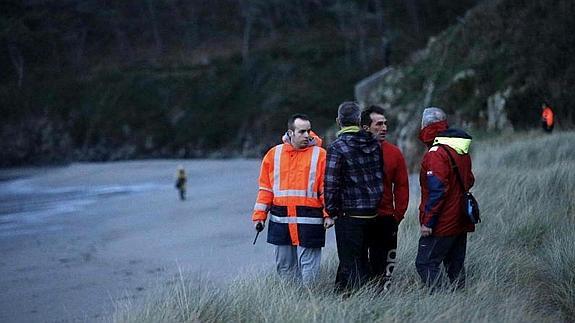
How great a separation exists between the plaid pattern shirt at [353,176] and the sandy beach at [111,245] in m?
1.69

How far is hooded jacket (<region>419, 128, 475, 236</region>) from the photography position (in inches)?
190

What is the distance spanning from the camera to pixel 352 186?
16.4 ft

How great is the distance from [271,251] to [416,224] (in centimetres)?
326

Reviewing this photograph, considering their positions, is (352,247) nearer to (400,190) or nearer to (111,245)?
(400,190)

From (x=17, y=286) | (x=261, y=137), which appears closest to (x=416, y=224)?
(x=17, y=286)

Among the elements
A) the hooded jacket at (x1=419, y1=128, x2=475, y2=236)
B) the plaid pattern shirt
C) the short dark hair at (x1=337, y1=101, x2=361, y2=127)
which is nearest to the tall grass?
the hooded jacket at (x1=419, y1=128, x2=475, y2=236)

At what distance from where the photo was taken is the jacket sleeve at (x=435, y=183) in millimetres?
4789

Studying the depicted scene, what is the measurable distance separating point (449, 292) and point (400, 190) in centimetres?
94

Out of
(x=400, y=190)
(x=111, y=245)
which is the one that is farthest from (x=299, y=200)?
(x=111, y=245)

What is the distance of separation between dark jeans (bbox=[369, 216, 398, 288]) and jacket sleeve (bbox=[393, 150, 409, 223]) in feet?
0.30

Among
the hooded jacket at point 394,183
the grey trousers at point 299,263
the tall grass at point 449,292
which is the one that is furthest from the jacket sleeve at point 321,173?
the tall grass at point 449,292

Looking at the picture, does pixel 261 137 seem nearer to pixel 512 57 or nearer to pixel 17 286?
pixel 512 57

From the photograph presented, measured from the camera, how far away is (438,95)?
71.6 feet

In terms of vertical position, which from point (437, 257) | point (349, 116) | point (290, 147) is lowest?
point (437, 257)
